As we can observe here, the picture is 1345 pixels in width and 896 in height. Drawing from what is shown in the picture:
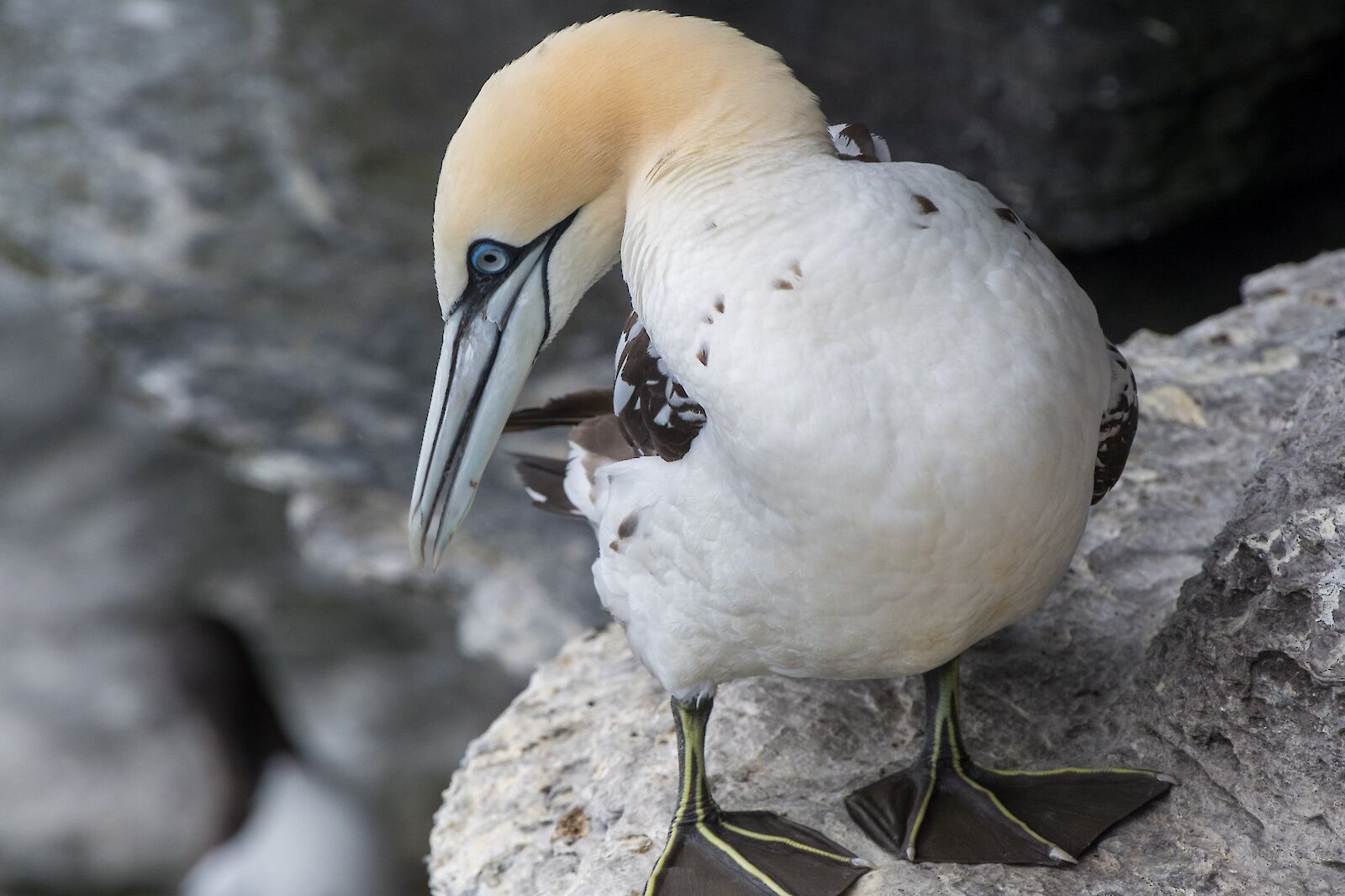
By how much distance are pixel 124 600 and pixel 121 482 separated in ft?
2.36

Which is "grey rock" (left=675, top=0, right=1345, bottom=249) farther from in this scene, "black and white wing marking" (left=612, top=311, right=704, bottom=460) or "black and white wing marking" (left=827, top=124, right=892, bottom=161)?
"black and white wing marking" (left=612, top=311, right=704, bottom=460)

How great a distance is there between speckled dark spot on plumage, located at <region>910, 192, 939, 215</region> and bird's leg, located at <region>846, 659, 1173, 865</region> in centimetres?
80

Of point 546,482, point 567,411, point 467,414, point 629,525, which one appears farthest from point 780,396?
point 546,482

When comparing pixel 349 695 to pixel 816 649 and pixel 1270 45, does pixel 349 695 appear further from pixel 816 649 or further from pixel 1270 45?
pixel 1270 45

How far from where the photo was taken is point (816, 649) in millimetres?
1886

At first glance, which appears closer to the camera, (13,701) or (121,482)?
(13,701)

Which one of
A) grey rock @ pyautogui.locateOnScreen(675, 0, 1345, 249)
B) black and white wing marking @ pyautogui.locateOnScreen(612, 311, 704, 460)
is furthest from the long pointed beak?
grey rock @ pyautogui.locateOnScreen(675, 0, 1345, 249)

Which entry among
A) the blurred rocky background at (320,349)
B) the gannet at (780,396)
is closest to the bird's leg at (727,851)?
the gannet at (780,396)

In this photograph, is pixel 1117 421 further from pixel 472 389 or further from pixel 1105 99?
pixel 1105 99

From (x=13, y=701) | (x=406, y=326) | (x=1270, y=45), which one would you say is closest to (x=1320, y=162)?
(x=1270, y=45)

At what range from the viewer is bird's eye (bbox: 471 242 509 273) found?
1880mm

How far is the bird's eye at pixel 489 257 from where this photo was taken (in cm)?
188

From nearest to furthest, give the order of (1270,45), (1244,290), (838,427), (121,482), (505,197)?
(838,427)
(505,197)
(1244,290)
(1270,45)
(121,482)

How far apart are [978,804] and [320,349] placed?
3.98 m
